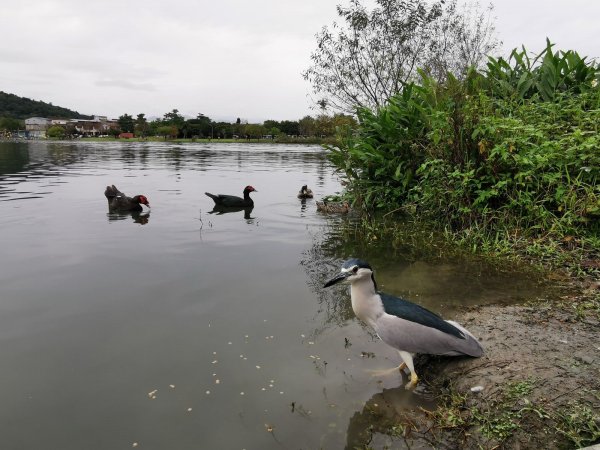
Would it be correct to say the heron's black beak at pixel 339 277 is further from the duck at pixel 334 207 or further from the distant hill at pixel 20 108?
the distant hill at pixel 20 108

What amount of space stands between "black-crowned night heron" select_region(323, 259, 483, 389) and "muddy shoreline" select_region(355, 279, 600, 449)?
7.9 inches

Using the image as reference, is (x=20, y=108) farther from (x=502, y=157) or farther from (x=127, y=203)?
(x=502, y=157)

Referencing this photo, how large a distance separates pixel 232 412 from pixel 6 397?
2.05m

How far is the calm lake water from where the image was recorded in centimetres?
338

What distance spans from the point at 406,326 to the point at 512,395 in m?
1.01

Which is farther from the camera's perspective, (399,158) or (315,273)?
(399,158)

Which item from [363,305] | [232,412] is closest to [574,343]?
[363,305]

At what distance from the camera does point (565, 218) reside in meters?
7.07

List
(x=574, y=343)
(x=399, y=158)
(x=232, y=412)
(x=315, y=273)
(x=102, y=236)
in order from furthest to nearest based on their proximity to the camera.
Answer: (x=399, y=158) → (x=102, y=236) → (x=315, y=273) → (x=574, y=343) → (x=232, y=412)

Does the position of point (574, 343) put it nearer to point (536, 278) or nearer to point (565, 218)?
point (536, 278)

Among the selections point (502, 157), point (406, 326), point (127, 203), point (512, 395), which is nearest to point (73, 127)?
point (127, 203)

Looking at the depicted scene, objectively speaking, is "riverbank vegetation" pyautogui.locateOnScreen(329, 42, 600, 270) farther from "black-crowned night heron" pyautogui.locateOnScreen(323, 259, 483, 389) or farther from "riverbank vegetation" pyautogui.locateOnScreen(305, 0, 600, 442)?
"black-crowned night heron" pyautogui.locateOnScreen(323, 259, 483, 389)

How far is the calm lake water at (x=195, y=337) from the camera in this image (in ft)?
11.1

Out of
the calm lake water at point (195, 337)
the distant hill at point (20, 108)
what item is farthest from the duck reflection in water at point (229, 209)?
the distant hill at point (20, 108)
